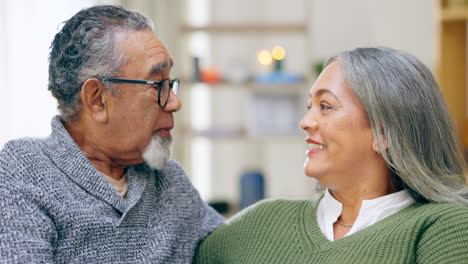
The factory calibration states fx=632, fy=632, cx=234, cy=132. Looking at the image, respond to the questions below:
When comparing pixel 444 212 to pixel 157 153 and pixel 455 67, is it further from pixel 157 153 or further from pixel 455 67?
pixel 455 67

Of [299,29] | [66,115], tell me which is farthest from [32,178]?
[299,29]

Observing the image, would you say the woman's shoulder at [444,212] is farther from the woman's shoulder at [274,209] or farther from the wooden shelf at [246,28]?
the wooden shelf at [246,28]

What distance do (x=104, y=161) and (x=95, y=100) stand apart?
18 cm

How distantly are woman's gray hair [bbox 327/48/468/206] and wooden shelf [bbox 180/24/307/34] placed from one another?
2509 millimetres

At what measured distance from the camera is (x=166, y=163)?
6.16ft

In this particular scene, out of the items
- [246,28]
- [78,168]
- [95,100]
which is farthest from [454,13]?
[78,168]

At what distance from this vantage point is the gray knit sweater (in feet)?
4.93

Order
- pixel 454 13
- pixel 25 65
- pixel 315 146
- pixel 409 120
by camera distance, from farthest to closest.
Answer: pixel 25 65 < pixel 454 13 < pixel 315 146 < pixel 409 120

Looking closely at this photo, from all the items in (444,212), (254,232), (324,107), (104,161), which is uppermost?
(324,107)

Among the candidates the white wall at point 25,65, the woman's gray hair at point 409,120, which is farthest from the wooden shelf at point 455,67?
the white wall at point 25,65

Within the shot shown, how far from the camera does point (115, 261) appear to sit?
1.65 meters

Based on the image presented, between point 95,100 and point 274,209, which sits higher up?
point 95,100

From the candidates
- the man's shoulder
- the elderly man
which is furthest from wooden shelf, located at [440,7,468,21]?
the man's shoulder

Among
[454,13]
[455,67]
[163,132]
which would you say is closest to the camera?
[163,132]
